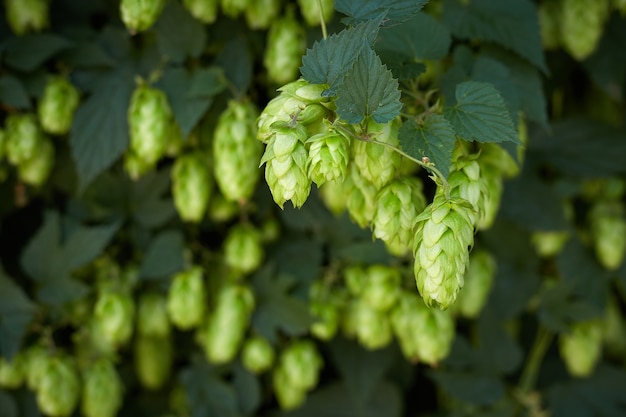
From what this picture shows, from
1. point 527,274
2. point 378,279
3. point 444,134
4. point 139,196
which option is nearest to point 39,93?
point 139,196

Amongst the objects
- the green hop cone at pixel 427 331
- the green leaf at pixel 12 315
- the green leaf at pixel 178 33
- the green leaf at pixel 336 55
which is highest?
the green leaf at pixel 336 55

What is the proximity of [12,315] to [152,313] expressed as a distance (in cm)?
33

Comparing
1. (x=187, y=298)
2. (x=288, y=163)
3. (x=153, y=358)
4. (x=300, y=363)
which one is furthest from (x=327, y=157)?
(x=153, y=358)

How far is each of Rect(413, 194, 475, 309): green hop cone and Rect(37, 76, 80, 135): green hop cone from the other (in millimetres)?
1015

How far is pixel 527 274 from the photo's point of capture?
6.00 feet

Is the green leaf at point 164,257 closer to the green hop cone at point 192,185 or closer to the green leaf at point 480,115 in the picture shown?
the green hop cone at point 192,185

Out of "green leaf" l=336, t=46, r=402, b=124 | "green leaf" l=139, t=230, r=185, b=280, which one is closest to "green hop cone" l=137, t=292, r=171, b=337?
"green leaf" l=139, t=230, r=185, b=280

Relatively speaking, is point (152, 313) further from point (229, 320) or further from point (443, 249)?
point (443, 249)

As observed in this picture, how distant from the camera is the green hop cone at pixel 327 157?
31.3 inches

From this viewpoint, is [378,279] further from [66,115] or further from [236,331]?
[66,115]

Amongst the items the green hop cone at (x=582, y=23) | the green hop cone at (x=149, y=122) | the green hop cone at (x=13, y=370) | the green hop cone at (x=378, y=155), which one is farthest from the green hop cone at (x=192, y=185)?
the green hop cone at (x=582, y=23)

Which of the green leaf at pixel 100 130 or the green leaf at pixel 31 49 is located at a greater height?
the green leaf at pixel 31 49

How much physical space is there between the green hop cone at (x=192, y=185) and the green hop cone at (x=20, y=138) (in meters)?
0.33

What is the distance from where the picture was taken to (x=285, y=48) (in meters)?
1.41
